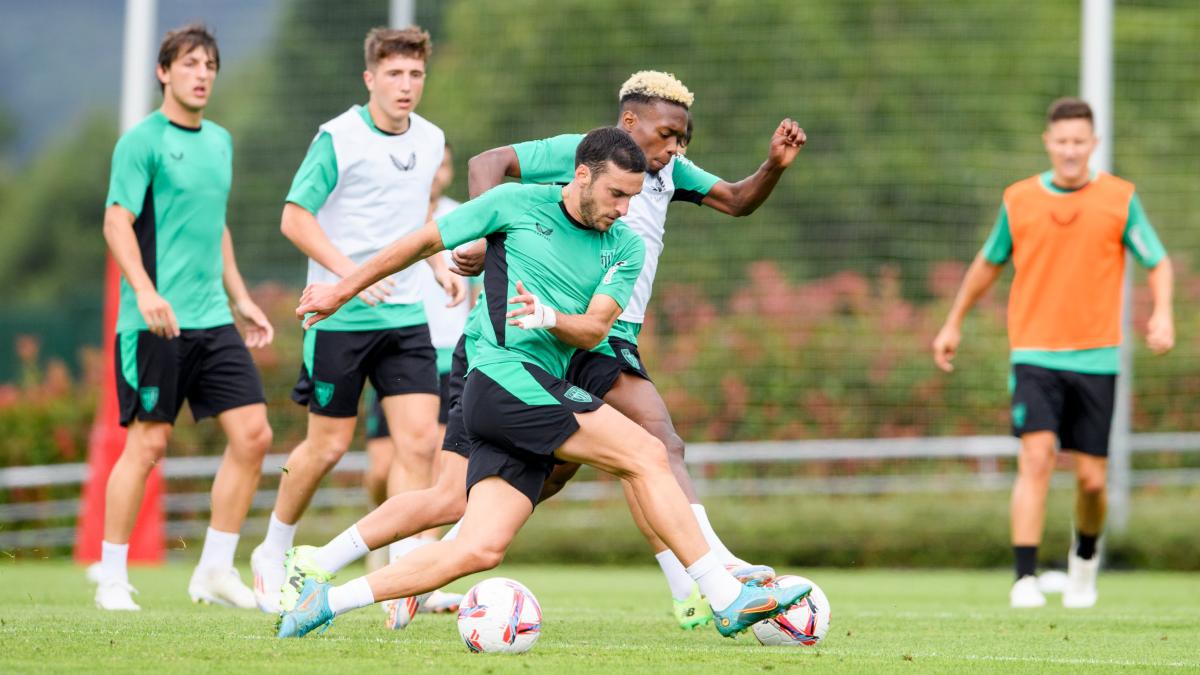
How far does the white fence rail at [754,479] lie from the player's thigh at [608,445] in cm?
822

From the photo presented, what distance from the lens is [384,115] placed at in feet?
25.4

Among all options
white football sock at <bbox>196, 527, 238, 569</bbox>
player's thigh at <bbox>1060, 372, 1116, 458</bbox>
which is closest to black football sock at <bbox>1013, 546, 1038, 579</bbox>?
player's thigh at <bbox>1060, 372, 1116, 458</bbox>

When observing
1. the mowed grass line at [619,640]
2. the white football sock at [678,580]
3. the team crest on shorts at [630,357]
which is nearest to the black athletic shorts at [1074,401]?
the mowed grass line at [619,640]

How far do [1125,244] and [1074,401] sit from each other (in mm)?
941

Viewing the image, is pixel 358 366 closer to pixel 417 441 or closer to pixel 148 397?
pixel 417 441

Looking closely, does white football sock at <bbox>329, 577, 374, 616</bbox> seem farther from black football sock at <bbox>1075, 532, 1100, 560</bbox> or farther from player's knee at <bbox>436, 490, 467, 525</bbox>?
black football sock at <bbox>1075, 532, 1100, 560</bbox>

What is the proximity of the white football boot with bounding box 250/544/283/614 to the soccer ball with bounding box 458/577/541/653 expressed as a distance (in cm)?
213

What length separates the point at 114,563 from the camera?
762 centimetres

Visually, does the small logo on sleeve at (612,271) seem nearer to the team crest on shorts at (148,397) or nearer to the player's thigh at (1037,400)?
the team crest on shorts at (148,397)

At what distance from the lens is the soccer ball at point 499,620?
5.49m

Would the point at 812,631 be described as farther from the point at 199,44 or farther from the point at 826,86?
the point at 826,86

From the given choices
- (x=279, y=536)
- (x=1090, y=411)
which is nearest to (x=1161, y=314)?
(x=1090, y=411)

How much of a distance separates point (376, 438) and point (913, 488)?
20.5 feet

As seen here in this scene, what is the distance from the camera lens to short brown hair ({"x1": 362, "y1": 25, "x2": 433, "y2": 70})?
302 inches
